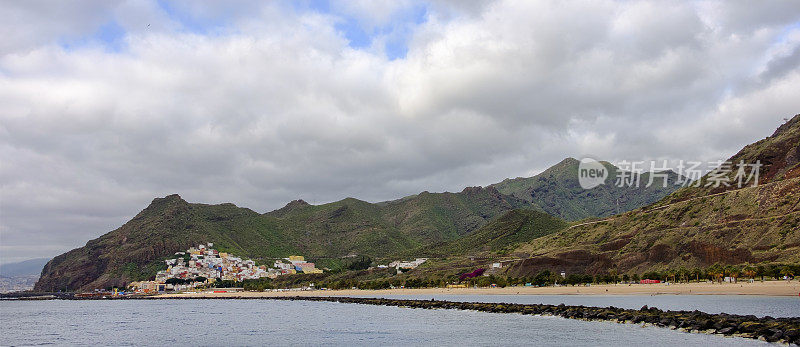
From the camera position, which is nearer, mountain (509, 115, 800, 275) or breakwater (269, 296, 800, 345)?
breakwater (269, 296, 800, 345)

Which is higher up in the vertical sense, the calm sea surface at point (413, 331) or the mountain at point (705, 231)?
the mountain at point (705, 231)

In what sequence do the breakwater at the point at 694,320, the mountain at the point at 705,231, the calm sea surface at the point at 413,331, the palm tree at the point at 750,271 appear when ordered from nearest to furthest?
the breakwater at the point at 694,320
the calm sea surface at the point at 413,331
the palm tree at the point at 750,271
the mountain at the point at 705,231

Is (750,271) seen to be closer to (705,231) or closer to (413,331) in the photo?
(705,231)

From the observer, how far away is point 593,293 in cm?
11638

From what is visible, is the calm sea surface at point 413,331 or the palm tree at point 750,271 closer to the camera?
the calm sea surface at point 413,331

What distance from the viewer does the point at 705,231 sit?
138625 mm

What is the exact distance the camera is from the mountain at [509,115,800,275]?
A: 402 feet

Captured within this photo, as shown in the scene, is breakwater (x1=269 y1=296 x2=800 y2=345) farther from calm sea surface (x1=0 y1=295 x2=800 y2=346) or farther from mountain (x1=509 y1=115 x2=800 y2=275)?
mountain (x1=509 y1=115 x2=800 y2=275)

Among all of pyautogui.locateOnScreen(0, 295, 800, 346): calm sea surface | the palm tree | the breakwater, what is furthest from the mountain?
the breakwater

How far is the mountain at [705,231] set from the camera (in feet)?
402

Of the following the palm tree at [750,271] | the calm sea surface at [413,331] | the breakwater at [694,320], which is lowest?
the calm sea surface at [413,331]

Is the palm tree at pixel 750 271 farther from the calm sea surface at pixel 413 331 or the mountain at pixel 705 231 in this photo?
the calm sea surface at pixel 413 331

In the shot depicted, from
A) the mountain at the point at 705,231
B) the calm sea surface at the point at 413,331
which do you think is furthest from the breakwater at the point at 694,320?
the mountain at the point at 705,231

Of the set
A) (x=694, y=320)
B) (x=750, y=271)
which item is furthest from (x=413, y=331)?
(x=750, y=271)
